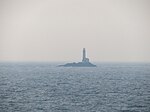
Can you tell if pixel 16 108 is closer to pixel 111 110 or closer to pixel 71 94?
pixel 111 110

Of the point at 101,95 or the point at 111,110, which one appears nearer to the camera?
the point at 111,110

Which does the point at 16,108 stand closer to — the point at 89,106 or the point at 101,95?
the point at 89,106

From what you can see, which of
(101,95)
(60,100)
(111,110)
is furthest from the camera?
(101,95)

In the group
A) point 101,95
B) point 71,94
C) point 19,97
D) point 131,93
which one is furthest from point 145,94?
point 19,97

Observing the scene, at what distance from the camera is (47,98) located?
89562mm

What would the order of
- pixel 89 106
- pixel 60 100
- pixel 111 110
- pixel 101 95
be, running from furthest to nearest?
pixel 101 95, pixel 60 100, pixel 89 106, pixel 111 110

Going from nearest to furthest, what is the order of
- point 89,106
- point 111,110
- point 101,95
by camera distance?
point 111,110
point 89,106
point 101,95

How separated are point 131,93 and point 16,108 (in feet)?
124

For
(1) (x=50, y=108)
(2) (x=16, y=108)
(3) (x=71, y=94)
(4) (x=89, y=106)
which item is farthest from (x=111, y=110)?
(3) (x=71, y=94)

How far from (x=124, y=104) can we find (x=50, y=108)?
16329 millimetres

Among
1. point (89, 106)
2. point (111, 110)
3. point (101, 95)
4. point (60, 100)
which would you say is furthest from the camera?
point (101, 95)

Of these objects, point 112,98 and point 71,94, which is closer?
point 112,98

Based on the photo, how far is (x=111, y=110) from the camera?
72875mm

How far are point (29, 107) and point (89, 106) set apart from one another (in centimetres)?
1205
